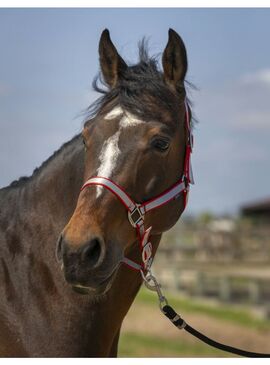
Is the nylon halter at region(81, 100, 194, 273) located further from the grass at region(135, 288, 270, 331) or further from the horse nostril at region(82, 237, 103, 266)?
the grass at region(135, 288, 270, 331)

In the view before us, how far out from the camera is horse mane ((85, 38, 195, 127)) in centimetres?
312

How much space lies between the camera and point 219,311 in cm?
1413

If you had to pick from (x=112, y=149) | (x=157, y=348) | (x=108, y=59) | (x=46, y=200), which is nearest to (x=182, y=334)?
(x=157, y=348)

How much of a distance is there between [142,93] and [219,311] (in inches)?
456

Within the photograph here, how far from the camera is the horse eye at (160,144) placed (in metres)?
3.06

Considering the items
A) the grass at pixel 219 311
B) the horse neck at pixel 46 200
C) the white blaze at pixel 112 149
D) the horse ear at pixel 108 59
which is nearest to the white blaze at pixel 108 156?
the white blaze at pixel 112 149

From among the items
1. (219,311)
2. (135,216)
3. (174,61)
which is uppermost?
(219,311)

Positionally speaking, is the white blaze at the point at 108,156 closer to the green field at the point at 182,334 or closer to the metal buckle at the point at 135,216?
the metal buckle at the point at 135,216

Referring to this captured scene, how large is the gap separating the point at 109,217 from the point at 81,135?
2.08 ft

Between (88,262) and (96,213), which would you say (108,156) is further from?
(88,262)

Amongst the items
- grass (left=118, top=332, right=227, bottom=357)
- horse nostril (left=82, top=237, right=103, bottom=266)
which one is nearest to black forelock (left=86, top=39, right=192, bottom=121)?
horse nostril (left=82, top=237, right=103, bottom=266)

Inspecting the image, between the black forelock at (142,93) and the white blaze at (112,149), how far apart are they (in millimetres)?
40

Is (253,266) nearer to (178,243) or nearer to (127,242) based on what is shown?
(178,243)
